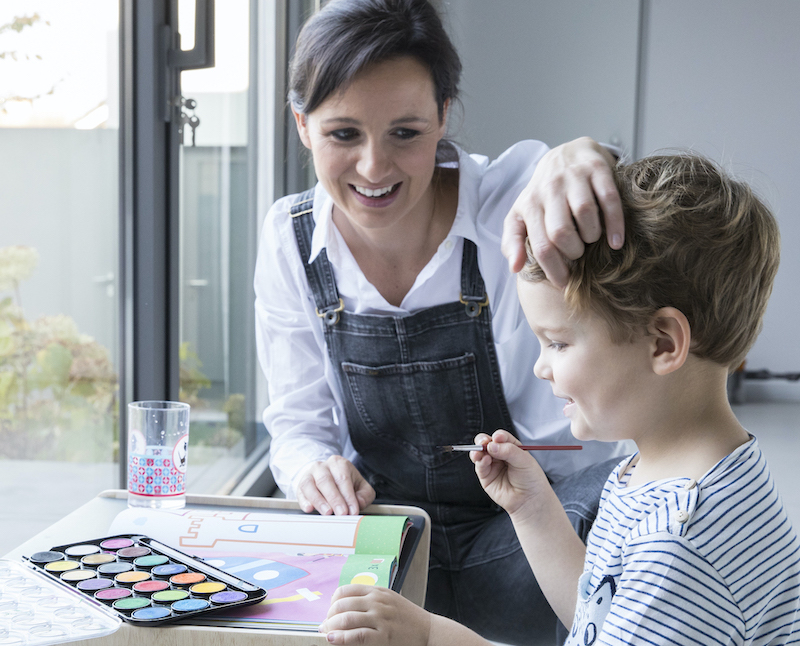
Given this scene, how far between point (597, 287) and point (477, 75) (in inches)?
141

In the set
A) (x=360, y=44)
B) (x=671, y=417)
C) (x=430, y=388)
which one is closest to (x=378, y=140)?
(x=360, y=44)

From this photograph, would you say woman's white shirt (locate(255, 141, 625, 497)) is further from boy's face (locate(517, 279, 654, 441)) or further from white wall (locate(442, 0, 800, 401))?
white wall (locate(442, 0, 800, 401))

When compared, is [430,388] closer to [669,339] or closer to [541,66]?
[669,339]

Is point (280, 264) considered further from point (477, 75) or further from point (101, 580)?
point (477, 75)

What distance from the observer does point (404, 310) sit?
1.32 meters

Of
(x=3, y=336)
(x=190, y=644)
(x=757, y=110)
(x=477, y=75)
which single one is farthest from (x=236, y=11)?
(x=757, y=110)

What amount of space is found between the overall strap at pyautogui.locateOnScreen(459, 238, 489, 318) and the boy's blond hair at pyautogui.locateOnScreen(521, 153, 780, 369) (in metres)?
0.54

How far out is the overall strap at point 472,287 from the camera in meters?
1.31

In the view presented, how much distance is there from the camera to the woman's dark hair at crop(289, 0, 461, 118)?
1186 mm

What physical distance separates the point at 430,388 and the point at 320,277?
0.85 feet

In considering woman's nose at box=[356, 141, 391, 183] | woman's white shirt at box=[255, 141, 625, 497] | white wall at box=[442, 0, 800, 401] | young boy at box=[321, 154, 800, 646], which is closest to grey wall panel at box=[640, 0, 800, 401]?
white wall at box=[442, 0, 800, 401]

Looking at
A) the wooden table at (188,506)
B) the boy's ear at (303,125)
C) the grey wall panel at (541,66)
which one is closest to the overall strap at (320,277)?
the boy's ear at (303,125)

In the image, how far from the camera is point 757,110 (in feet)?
15.0

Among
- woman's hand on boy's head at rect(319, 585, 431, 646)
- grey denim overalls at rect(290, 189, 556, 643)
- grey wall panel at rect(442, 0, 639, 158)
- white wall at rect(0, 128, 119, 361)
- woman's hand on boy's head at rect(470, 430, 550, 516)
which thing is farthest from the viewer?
grey wall panel at rect(442, 0, 639, 158)
